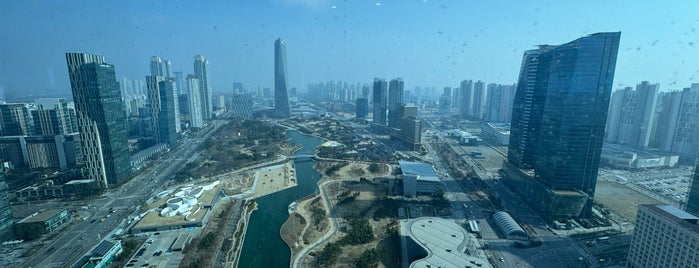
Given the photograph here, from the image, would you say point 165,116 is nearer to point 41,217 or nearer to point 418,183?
point 41,217

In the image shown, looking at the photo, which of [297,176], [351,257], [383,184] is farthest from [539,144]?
[297,176]

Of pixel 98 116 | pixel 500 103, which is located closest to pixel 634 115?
pixel 500 103

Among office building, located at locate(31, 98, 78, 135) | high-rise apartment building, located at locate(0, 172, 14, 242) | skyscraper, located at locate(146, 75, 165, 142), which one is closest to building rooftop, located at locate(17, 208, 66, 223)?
high-rise apartment building, located at locate(0, 172, 14, 242)

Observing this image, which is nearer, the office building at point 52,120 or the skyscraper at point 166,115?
the office building at point 52,120

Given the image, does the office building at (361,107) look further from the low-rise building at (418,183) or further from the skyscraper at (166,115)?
the low-rise building at (418,183)

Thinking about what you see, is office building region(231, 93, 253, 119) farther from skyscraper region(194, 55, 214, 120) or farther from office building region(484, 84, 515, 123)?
office building region(484, 84, 515, 123)

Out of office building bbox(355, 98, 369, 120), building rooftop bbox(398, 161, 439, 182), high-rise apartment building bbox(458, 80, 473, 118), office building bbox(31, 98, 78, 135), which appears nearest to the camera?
building rooftop bbox(398, 161, 439, 182)

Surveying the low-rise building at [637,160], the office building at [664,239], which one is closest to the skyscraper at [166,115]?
the office building at [664,239]
